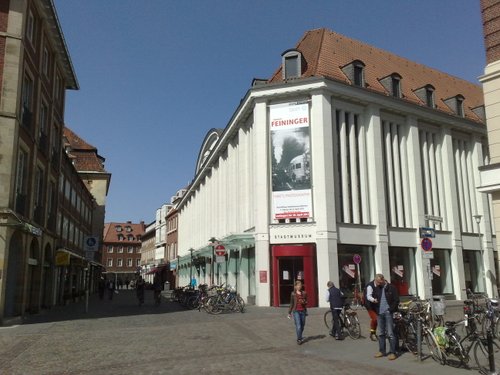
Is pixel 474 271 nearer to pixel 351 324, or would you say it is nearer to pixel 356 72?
pixel 356 72

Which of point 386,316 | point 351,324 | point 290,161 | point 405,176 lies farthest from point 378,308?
point 405,176

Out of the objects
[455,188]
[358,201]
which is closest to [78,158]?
[358,201]

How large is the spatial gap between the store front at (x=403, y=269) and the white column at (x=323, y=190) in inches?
207

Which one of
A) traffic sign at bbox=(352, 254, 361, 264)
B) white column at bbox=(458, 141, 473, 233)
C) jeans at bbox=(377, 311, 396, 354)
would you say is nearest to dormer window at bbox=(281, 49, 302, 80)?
traffic sign at bbox=(352, 254, 361, 264)

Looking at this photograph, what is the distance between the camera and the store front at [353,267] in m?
26.8

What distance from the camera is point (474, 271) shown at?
111 feet

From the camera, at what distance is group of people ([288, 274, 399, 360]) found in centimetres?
1029

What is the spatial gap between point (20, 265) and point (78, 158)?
122ft

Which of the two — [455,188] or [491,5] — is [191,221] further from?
[491,5]

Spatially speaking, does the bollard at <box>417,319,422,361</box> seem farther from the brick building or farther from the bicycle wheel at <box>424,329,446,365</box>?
the brick building

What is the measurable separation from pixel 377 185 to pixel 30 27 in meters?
20.7

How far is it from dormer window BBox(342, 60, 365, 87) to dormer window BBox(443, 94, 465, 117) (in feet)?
32.1

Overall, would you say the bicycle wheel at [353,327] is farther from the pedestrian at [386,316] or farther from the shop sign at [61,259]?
the shop sign at [61,259]

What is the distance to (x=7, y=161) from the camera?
57.9 ft
